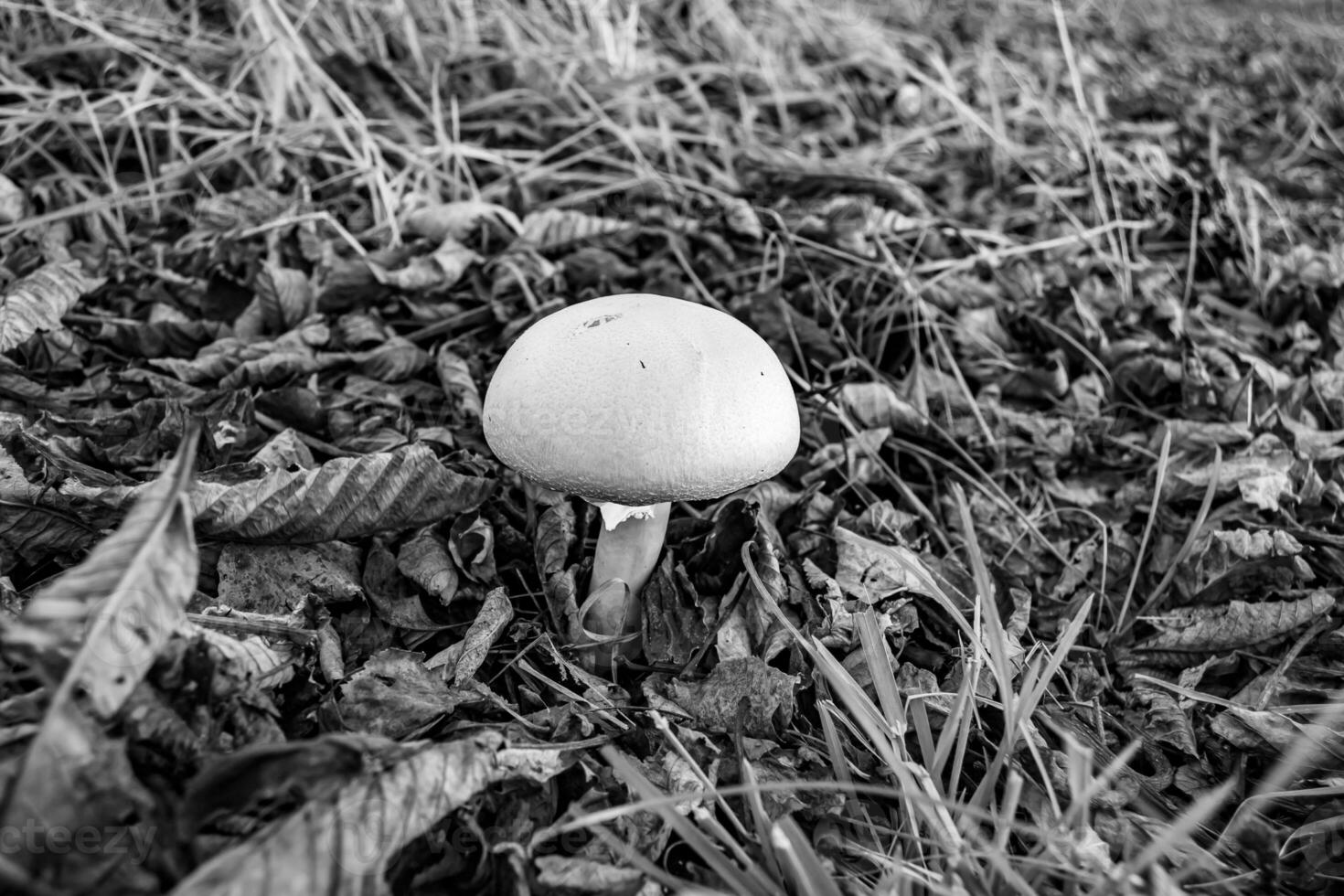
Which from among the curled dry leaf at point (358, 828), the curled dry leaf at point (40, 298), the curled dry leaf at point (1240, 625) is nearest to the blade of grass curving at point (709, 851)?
the curled dry leaf at point (358, 828)

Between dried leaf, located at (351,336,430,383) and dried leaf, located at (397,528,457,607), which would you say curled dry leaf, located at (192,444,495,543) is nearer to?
dried leaf, located at (397,528,457,607)

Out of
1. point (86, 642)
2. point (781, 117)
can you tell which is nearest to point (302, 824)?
point (86, 642)

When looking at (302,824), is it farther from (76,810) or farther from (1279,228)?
(1279,228)

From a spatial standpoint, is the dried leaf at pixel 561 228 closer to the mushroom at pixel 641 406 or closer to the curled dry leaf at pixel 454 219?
the curled dry leaf at pixel 454 219

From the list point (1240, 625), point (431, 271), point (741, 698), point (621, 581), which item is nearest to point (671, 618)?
point (621, 581)

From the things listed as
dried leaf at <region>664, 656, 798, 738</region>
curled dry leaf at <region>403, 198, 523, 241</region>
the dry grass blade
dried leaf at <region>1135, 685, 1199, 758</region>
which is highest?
the dry grass blade

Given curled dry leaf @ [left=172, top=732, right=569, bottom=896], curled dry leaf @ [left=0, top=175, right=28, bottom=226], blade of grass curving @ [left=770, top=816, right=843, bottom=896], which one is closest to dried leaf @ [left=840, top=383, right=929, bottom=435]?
blade of grass curving @ [left=770, top=816, right=843, bottom=896]
